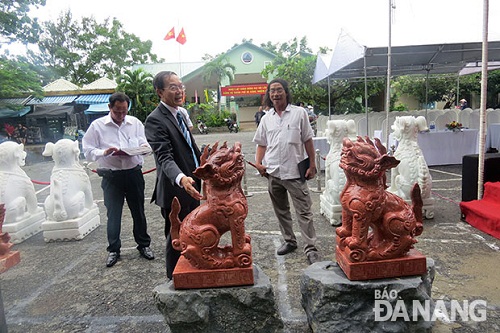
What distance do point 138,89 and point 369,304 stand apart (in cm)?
2061

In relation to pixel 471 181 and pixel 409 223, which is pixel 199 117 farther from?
pixel 409 223

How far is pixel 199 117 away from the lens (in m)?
23.0

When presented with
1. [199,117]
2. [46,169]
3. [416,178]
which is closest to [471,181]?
[416,178]

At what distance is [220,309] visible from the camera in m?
2.00

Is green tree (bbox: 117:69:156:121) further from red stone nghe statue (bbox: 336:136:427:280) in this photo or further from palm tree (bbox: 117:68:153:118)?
red stone nghe statue (bbox: 336:136:427:280)

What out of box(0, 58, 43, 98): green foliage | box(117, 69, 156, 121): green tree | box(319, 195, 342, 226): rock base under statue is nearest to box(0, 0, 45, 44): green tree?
box(0, 58, 43, 98): green foliage

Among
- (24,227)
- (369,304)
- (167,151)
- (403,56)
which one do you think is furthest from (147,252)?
(403,56)

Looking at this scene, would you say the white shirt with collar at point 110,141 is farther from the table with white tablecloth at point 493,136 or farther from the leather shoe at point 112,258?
the table with white tablecloth at point 493,136

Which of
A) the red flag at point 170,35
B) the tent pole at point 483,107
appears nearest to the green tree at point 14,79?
the tent pole at point 483,107

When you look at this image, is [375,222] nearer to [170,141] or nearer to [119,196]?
[170,141]

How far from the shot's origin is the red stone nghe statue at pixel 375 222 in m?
2.02

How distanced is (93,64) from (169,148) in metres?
24.6

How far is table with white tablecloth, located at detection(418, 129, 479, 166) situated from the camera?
748 centimetres

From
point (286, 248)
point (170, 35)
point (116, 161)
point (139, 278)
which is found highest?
point (170, 35)
